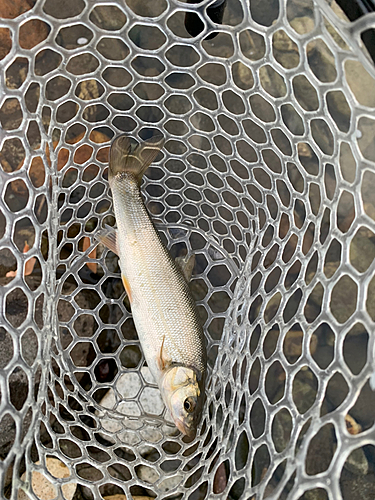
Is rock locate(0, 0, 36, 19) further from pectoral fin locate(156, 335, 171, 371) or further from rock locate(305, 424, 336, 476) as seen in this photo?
rock locate(305, 424, 336, 476)

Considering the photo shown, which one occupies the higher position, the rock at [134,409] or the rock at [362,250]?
the rock at [362,250]

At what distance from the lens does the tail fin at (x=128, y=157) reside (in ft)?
6.48

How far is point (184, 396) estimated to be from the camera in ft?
5.88

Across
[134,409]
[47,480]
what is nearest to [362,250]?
[134,409]

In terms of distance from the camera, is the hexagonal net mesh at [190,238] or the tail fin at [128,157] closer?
the hexagonal net mesh at [190,238]

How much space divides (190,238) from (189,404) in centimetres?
111

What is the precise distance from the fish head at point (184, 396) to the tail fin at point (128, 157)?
96 centimetres

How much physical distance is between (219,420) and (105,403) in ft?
2.34

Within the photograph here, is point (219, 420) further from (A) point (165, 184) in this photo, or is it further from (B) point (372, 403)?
(A) point (165, 184)

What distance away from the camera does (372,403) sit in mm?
2182

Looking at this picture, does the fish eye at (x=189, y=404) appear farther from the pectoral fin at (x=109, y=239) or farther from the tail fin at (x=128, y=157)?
the tail fin at (x=128, y=157)

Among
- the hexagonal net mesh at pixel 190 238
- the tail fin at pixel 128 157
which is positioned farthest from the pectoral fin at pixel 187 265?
the tail fin at pixel 128 157

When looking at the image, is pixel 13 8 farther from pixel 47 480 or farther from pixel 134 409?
pixel 47 480

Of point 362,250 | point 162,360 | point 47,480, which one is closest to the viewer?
point 162,360
